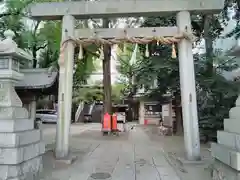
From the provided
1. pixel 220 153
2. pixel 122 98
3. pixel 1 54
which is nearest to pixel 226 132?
pixel 220 153

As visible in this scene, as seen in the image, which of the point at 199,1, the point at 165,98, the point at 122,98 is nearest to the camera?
the point at 199,1

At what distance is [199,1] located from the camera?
7.30 meters

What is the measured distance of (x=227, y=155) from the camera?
14.0 feet

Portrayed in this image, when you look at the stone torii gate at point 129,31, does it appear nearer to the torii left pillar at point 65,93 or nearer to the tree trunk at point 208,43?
the torii left pillar at point 65,93

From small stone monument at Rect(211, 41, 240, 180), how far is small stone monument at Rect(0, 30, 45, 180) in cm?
358

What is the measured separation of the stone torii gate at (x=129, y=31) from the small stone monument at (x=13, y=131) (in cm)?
192

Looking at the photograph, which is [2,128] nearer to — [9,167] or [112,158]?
[9,167]

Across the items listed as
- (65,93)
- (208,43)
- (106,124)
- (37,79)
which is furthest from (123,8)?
(106,124)

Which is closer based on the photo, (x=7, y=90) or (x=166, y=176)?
(x=7, y=90)

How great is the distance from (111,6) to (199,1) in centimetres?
251

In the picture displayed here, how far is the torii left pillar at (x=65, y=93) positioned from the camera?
725 cm

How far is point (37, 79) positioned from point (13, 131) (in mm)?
6785

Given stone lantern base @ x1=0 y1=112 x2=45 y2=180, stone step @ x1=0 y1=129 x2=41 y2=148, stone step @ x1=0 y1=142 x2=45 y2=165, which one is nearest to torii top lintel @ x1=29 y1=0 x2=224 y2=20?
stone lantern base @ x1=0 y1=112 x2=45 y2=180

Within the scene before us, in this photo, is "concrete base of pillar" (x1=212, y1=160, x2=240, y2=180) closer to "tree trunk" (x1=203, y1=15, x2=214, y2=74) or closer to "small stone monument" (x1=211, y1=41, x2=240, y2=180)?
"small stone monument" (x1=211, y1=41, x2=240, y2=180)
